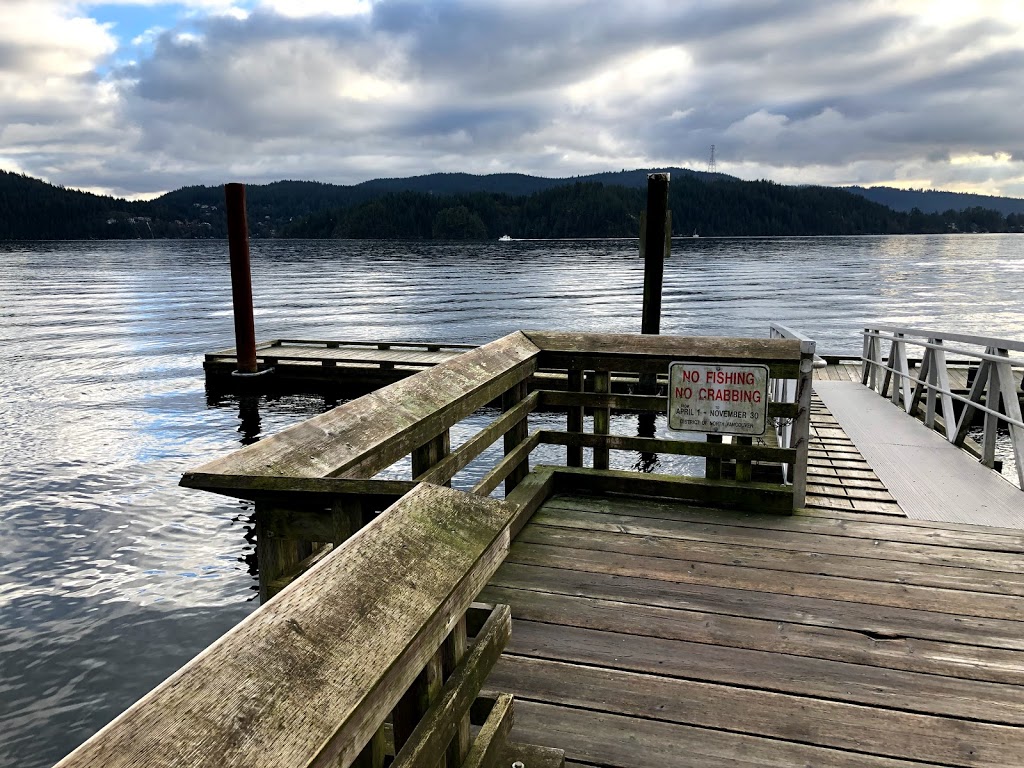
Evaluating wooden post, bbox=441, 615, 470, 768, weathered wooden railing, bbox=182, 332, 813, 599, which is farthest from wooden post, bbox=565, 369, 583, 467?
wooden post, bbox=441, 615, 470, 768

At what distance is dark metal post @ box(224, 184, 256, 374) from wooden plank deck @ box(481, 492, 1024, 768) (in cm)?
1452

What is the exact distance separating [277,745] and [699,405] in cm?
441

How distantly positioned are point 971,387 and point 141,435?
1447 cm

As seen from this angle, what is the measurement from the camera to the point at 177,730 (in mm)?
980

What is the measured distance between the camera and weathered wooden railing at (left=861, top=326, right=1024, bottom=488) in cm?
634

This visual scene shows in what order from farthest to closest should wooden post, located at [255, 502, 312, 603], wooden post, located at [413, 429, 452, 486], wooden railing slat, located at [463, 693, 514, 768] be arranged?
wooden post, located at [413, 429, 452, 486]
wooden post, located at [255, 502, 312, 603]
wooden railing slat, located at [463, 693, 514, 768]

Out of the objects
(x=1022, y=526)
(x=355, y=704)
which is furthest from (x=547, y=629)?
(x=1022, y=526)

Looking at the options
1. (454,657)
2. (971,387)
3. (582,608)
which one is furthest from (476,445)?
(971,387)

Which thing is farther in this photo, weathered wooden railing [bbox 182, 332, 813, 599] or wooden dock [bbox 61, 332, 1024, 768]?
weathered wooden railing [bbox 182, 332, 813, 599]

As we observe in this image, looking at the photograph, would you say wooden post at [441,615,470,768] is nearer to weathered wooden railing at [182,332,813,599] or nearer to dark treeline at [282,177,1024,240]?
weathered wooden railing at [182,332,813,599]

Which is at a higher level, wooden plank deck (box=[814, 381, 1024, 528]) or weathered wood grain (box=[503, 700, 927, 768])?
weathered wood grain (box=[503, 700, 927, 768])

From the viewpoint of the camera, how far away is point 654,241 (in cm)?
1280

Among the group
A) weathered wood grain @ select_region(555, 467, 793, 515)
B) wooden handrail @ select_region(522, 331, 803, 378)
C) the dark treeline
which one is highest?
the dark treeline

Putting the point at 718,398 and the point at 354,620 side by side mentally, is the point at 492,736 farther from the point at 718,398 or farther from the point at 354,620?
the point at 718,398
